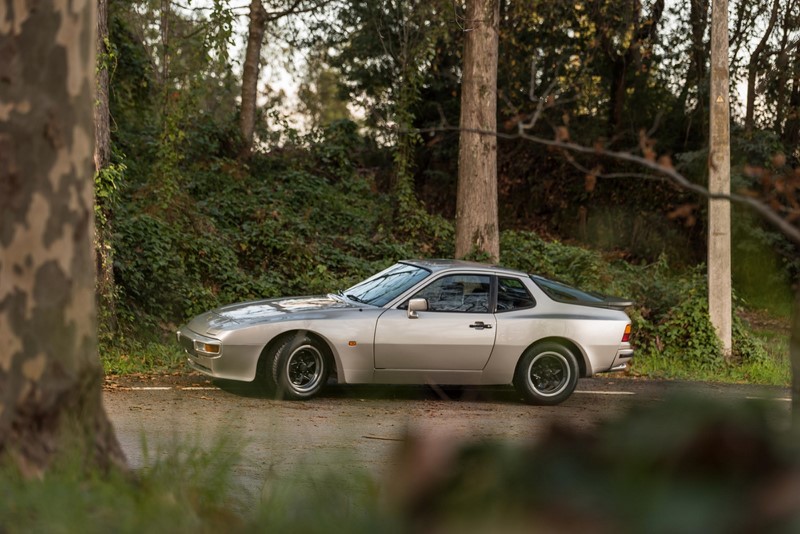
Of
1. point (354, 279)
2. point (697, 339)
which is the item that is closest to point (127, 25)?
point (354, 279)

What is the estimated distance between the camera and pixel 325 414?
9781 millimetres

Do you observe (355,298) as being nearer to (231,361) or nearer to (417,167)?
(231,361)

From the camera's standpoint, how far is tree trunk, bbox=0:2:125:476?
14.5ft

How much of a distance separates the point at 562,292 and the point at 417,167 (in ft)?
43.2

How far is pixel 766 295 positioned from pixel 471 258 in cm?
972

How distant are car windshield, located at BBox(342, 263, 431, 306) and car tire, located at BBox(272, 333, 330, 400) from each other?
90cm

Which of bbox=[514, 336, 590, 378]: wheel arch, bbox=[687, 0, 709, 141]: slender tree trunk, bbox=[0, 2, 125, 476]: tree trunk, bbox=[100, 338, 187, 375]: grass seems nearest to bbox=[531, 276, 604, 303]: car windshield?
bbox=[514, 336, 590, 378]: wheel arch

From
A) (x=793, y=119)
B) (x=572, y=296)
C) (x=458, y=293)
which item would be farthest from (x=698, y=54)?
(x=458, y=293)

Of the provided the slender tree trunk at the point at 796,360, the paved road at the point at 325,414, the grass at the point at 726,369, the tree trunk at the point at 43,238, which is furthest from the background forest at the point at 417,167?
the slender tree trunk at the point at 796,360

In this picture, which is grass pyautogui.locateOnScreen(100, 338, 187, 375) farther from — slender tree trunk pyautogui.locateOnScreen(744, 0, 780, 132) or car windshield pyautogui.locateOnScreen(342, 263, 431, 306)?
slender tree trunk pyautogui.locateOnScreen(744, 0, 780, 132)

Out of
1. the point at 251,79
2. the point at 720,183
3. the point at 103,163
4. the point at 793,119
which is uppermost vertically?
the point at 251,79

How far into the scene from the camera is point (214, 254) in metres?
17.4

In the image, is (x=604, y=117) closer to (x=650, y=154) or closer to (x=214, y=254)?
(x=214, y=254)

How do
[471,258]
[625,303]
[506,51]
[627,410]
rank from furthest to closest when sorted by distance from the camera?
[506,51], [471,258], [625,303], [627,410]
